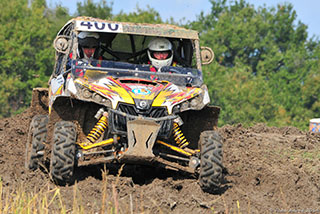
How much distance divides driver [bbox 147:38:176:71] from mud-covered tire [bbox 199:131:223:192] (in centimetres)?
194

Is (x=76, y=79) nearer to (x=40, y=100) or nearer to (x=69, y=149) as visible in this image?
(x=69, y=149)

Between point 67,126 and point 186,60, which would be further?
point 186,60

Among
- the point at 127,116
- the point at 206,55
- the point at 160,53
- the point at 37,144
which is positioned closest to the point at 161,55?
the point at 160,53

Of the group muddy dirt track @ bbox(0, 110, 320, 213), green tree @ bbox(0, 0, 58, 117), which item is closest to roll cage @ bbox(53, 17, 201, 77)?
muddy dirt track @ bbox(0, 110, 320, 213)

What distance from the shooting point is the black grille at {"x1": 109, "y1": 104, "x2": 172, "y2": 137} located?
8.11 metres

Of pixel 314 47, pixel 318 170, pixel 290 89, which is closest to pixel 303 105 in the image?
pixel 290 89

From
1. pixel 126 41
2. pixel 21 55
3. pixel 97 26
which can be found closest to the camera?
pixel 97 26

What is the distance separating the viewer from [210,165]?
8281 mm

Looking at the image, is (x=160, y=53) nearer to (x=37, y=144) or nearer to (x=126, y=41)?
(x=126, y=41)

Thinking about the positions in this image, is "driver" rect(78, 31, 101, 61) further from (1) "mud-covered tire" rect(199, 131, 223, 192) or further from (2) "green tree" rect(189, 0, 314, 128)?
(2) "green tree" rect(189, 0, 314, 128)

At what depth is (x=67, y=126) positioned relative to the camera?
8242 mm

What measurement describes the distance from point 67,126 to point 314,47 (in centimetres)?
5446

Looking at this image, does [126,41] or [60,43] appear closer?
[60,43]

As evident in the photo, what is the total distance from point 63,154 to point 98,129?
692 mm
